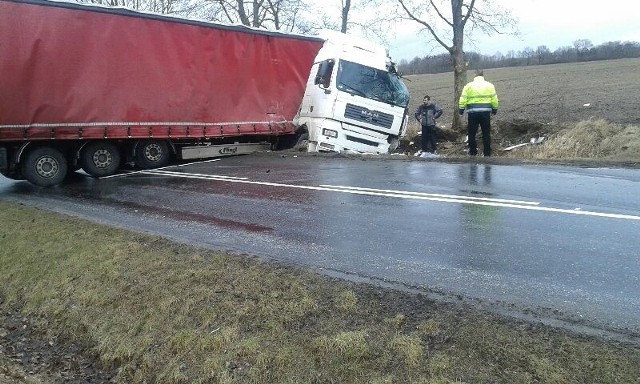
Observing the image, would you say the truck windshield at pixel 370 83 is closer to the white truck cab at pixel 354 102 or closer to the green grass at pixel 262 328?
the white truck cab at pixel 354 102

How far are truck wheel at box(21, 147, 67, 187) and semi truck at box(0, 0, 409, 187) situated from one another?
0.02 metres

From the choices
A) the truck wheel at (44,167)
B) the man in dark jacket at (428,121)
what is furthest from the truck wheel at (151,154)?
the man in dark jacket at (428,121)

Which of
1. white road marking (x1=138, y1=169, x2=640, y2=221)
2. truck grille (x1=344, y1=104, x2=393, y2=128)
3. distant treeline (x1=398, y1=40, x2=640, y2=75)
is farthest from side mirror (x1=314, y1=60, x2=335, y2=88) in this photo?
distant treeline (x1=398, y1=40, x2=640, y2=75)

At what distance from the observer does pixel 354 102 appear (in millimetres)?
13469

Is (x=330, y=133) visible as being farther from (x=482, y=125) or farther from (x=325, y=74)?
(x=482, y=125)

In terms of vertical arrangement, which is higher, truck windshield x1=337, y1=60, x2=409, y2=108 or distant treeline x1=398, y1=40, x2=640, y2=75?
distant treeline x1=398, y1=40, x2=640, y2=75

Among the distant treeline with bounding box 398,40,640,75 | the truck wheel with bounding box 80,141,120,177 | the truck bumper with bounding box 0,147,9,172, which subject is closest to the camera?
the truck bumper with bounding box 0,147,9,172

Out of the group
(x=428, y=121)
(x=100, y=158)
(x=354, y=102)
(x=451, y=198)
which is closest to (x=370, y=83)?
(x=354, y=102)

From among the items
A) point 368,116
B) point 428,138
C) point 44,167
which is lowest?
point 44,167

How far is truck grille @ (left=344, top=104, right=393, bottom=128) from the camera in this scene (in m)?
13.4

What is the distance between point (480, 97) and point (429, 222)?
680cm

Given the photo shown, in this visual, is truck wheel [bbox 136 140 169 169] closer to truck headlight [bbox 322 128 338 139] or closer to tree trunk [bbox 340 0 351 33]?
truck headlight [bbox 322 128 338 139]

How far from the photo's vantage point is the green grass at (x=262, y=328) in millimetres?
3324

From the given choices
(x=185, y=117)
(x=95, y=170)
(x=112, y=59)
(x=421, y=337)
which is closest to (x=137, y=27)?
(x=112, y=59)
